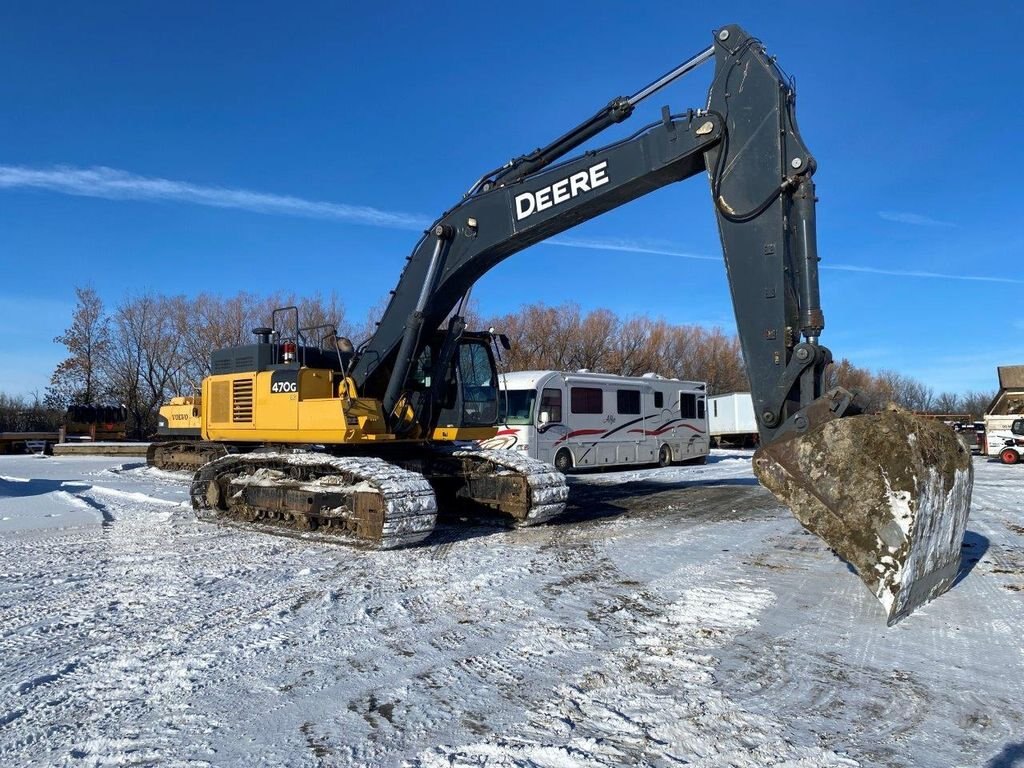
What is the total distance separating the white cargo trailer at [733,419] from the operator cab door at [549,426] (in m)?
18.6

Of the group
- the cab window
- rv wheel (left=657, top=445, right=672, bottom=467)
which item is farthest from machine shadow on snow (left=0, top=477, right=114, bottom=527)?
rv wheel (left=657, top=445, right=672, bottom=467)

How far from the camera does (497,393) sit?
10125 mm

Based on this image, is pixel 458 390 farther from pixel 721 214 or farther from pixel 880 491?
pixel 880 491

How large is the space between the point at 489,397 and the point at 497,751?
704 centimetres

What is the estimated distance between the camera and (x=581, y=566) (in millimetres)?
6984

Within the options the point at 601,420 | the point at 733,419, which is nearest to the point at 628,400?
the point at 601,420

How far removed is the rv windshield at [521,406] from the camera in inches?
683

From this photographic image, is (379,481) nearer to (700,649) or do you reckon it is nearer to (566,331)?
(700,649)

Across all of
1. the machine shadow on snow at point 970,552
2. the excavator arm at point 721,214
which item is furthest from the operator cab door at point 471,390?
the machine shadow on snow at point 970,552

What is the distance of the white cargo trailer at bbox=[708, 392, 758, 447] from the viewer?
3528 centimetres

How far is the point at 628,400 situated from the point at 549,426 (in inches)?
138

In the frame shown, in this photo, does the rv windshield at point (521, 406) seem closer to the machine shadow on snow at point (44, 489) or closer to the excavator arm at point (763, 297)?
the excavator arm at point (763, 297)

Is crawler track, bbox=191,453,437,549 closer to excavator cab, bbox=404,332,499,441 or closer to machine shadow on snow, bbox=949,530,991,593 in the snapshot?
excavator cab, bbox=404,332,499,441

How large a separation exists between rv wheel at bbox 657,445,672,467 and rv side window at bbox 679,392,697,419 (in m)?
1.26
